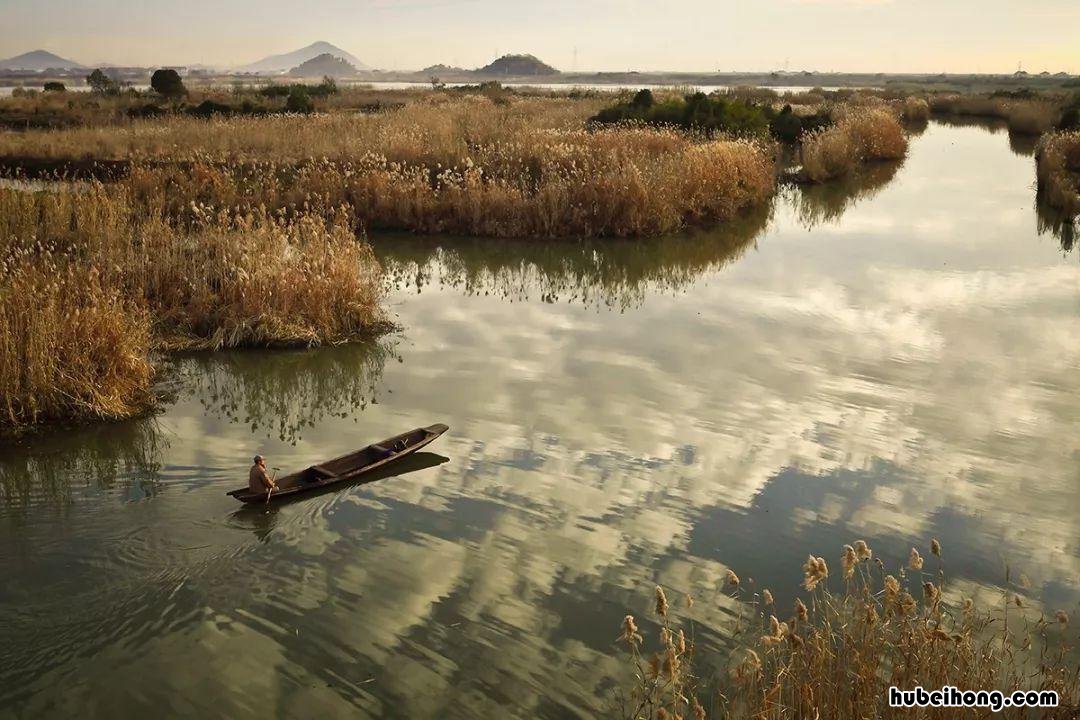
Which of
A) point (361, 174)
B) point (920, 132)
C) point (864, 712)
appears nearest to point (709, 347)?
point (864, 712)

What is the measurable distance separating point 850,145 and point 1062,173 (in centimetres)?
704

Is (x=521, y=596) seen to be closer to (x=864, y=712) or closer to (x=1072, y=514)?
(x=864, y=712)

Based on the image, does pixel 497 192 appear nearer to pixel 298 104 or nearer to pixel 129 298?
pixel 129 298

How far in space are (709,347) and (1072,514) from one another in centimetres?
544

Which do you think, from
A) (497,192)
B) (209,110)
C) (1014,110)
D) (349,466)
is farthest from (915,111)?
(349,466)

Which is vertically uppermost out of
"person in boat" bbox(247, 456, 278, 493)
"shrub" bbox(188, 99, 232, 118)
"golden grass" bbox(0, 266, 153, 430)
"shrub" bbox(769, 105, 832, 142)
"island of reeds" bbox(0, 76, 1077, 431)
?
"shrub" bbox(188, 99, 232, 118)

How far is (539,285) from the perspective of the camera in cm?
1580

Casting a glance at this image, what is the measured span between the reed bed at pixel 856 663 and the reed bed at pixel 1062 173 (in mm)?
20993

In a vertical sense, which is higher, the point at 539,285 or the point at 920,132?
the point at 920,132

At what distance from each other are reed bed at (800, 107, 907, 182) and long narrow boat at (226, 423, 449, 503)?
73.7 feet

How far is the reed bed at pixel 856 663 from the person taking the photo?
4344mm

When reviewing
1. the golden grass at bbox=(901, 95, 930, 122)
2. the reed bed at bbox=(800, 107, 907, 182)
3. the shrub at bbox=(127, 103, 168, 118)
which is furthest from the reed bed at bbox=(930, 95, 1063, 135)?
the shrub at bbox=(127, 103, 168, 118)

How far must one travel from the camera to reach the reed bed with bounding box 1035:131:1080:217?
23.0 metres

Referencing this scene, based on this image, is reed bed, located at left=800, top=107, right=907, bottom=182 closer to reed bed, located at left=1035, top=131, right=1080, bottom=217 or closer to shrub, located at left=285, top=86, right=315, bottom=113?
reed bed, located at left=1035, top=131, right=1080, bottom=217
